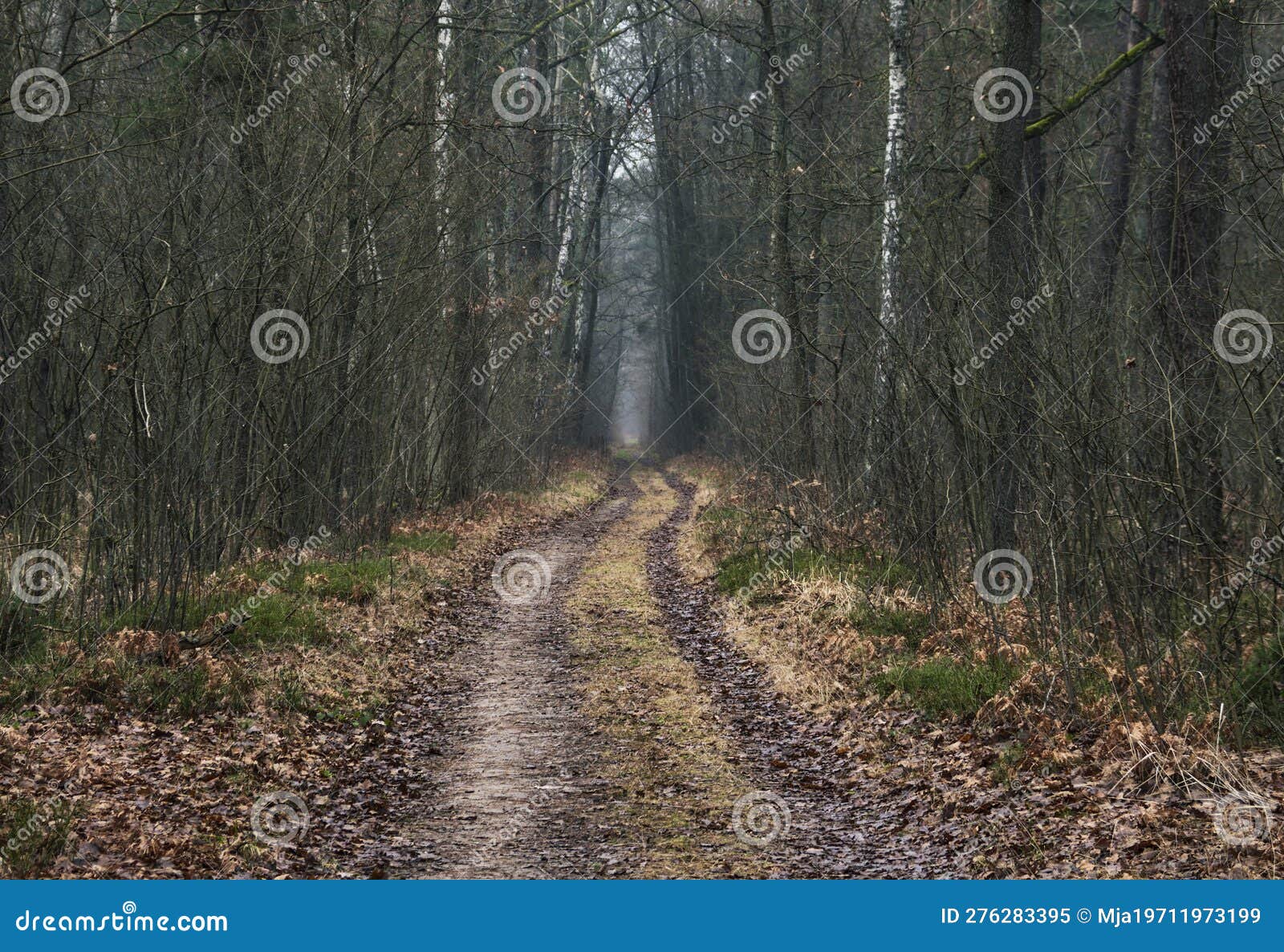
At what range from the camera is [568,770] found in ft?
22.6

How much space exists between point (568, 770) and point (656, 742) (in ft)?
2.72

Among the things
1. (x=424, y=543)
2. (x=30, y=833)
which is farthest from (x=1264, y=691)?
(x=424, y=543)

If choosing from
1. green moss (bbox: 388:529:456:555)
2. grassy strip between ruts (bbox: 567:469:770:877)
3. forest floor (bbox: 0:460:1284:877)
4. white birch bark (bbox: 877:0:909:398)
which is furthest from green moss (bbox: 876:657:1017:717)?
green moss (bbox: 388:529:456:555)

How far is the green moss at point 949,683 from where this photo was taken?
23.7 feet

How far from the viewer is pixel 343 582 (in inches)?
418

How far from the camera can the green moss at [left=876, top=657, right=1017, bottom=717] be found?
23.7ft

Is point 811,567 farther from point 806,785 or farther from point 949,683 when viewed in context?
point 806,785

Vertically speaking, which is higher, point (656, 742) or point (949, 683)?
point (949, 683)

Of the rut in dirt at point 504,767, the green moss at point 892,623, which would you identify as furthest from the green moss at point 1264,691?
the rut in dirt at point 504,767

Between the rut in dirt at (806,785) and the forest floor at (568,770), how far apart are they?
0.07ft

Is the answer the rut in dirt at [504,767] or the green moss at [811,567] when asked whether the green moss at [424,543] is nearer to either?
the rut in dirt at [504,767]

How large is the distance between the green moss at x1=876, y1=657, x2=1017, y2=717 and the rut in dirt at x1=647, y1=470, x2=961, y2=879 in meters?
0.61

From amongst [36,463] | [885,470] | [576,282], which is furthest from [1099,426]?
[576,282]

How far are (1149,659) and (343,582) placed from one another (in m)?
7.06
